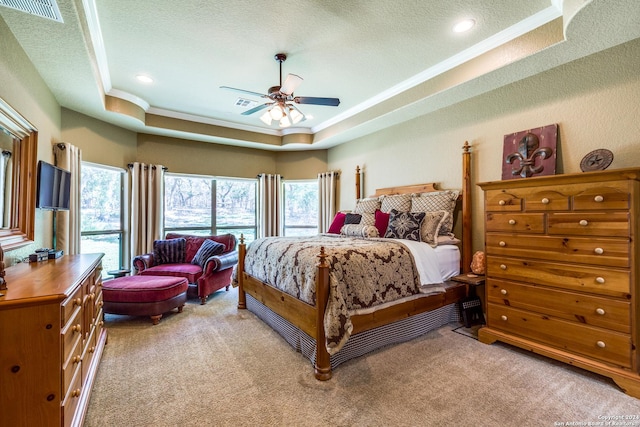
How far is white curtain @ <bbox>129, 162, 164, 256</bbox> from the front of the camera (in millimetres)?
4777

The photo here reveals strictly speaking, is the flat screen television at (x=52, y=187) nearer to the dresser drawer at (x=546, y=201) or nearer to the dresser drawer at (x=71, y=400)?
the dresser drawer at (x=71, y=400)

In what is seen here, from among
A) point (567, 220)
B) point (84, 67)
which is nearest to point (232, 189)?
point (84, 67)

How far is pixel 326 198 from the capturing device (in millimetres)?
5867

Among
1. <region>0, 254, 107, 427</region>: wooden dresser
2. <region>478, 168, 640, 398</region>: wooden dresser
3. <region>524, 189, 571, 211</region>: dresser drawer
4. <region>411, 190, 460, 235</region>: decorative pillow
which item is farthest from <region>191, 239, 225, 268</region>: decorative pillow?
<region>524, 189, 571, 211</region>: dresser drawer

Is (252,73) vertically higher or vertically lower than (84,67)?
higher

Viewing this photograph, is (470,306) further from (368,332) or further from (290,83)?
(290,83)

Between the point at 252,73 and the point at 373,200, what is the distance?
242 cm

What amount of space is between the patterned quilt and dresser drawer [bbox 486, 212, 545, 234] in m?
0.82

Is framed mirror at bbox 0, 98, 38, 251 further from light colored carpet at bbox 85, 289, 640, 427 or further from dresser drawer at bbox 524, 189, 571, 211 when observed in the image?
dresser drawer at bbox 524, 189, 571, 211

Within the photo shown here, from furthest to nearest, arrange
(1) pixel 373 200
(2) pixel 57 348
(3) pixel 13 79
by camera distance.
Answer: (1) pixel 373 200, (3) pixel 13 79, (2) pixel 57 348

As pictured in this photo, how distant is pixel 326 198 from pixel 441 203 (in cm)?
265

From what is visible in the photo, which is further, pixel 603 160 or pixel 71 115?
Result: pixel 71 115

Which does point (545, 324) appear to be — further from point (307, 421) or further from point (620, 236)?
point (307, 421)

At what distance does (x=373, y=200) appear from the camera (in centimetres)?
450
